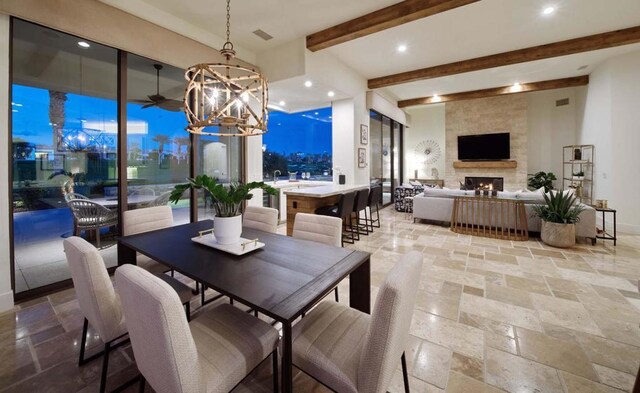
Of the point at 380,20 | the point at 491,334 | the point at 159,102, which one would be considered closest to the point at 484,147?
the point at 380,20

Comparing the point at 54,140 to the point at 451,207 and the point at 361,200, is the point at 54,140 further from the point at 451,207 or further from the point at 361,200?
the point at 451,207

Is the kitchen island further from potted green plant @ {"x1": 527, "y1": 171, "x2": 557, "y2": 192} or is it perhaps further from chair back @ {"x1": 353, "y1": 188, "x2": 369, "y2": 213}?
potted green plant @ {"x1": 527, "y1": 171, "x2": 557, "y2": 192}

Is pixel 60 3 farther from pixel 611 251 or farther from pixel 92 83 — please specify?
pixel 611 251

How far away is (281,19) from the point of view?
12.4 feet

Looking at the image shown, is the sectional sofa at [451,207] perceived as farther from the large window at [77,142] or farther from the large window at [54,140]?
the large window at [54,140]

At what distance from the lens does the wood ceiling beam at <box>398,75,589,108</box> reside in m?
6.39

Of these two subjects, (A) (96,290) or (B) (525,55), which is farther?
(B) (525,55)

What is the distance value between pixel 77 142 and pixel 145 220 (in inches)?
54.6

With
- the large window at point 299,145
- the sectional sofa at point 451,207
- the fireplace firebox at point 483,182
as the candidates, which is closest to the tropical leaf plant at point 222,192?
A: the sectional sofa at point 451,207

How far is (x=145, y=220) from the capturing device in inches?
101

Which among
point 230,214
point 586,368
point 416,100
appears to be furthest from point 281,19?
point 416,100

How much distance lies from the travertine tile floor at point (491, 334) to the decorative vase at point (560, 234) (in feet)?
1.70

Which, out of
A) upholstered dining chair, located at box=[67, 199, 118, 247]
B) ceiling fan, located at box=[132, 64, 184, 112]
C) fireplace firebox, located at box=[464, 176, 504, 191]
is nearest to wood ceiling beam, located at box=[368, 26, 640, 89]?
fireplace firebox, located at box=[464, 176, 504, 191]

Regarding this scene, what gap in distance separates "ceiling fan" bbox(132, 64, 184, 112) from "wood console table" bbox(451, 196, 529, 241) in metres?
5.22
